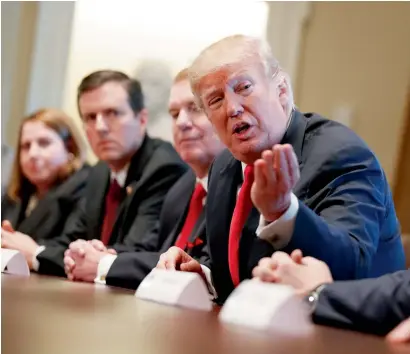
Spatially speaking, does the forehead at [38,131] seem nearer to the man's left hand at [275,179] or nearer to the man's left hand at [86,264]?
the man's left hand at [86,264]

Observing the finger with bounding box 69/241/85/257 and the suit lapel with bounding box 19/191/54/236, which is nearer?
the finger with bounding box 69/241/85/257

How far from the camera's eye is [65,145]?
2.59m

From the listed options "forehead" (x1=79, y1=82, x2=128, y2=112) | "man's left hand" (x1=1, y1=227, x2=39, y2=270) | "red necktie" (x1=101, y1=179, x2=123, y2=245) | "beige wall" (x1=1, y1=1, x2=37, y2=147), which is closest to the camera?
"man's left hand" (x1=1, y1=227, x2=39, y2=270)

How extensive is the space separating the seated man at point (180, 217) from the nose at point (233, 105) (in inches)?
13.5

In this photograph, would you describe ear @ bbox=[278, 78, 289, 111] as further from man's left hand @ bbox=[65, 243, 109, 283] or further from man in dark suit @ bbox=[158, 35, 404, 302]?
man's left hand @ bbox=[65, 243, 109, 283]

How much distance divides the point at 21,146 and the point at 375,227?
71.9 inches

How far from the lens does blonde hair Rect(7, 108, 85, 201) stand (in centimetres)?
258

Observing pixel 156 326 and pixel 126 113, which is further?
pixel 126 113

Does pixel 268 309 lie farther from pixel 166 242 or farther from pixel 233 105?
pixel 166 242

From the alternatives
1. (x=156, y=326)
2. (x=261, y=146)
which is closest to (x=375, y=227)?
(x=261, y=146)

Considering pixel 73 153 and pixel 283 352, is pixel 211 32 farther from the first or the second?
pixel 283 352

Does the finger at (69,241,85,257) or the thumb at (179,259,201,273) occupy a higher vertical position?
the thumb at (179,259,201,273)

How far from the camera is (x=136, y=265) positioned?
1.44 metres

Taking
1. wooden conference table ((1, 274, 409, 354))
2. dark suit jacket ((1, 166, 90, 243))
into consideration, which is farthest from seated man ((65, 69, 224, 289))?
dark suit jacket ((1, 166, 90, 243))
